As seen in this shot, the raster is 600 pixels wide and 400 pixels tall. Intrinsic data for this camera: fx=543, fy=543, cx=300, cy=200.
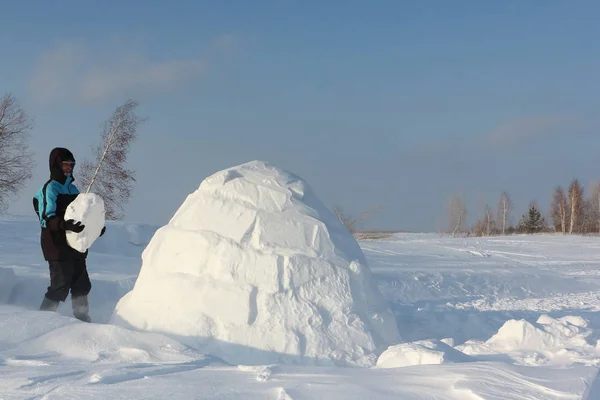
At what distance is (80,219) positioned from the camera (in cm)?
520

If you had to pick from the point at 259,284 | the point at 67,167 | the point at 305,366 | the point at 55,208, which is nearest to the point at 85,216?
the point at 55,208

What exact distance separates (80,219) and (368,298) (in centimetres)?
284

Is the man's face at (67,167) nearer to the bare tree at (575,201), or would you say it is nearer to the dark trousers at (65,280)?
the dark trousers at (65,280)

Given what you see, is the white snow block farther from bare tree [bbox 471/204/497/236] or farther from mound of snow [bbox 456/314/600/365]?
bare tree [bbox 471/204/497/236]

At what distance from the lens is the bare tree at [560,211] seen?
3997 centimetres

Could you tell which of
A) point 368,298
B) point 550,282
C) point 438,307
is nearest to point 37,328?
point 368,298

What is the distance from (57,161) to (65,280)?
1190mm

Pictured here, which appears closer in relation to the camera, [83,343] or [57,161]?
[83,343]

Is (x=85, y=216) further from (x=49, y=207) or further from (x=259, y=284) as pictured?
(x=259, y=284)

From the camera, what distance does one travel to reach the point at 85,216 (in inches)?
205

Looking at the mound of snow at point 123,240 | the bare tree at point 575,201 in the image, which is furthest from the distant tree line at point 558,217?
the mound of snow at point 123,240

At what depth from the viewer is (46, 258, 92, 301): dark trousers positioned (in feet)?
17.5

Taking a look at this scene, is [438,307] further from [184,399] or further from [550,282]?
[184,399]

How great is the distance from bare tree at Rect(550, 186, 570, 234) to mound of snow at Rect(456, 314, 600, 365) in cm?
3739
